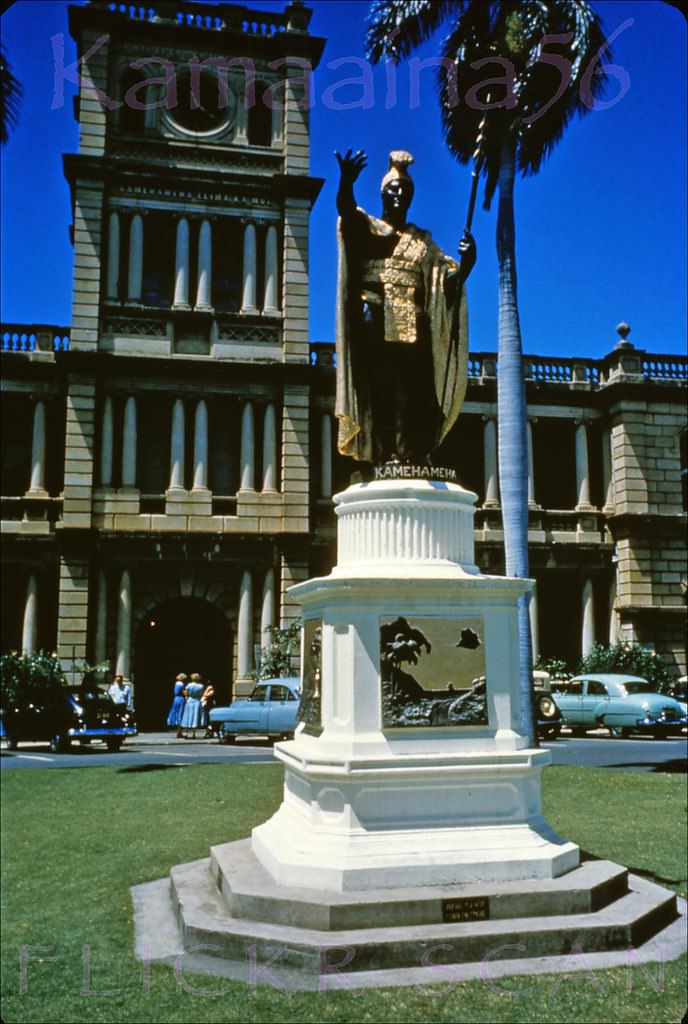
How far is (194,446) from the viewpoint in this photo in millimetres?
29188

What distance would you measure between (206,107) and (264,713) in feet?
65.0

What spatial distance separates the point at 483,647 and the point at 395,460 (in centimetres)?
170

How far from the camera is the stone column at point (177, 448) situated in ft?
93.8

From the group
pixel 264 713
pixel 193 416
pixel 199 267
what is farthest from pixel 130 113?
pixel 264 713

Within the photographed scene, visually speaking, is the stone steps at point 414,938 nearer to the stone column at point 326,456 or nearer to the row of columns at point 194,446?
the row of columns at point 194,446

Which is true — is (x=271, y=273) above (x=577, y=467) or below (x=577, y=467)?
above

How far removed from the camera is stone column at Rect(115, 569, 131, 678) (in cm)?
2709

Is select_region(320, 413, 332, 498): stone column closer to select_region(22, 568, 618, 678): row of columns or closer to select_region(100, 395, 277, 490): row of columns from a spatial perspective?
select_region(100, 395, 277, 490): row of columns

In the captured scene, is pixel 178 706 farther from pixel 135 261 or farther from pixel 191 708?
pixel 135 261

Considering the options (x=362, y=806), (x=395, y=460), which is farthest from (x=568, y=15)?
(x=362, y=806)

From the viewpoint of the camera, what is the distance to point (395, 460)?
298 inches

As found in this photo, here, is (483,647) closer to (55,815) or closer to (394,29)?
(55,815)

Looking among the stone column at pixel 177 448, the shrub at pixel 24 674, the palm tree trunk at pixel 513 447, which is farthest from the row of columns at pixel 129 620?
the palm tree trunk at pixel 513 447

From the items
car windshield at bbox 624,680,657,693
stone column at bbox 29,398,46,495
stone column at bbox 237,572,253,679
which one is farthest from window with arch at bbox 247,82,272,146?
car windshield at bbox 624,680,657,693
